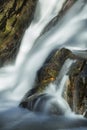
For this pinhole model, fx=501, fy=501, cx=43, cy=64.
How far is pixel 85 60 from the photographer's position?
19094mm

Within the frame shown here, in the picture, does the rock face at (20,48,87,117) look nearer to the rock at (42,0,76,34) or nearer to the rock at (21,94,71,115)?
the rock at (21,94,71,115)

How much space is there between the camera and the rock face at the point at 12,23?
25984 millimetres

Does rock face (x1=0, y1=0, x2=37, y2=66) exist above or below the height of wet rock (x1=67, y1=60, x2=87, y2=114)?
above

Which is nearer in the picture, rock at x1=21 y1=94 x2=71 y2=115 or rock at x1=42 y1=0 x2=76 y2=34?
rock at x1=21 y1=94 x2=71 y2=115

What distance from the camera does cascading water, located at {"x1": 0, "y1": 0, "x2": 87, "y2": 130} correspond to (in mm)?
17828

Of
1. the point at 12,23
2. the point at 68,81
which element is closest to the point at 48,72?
the point at 68,81

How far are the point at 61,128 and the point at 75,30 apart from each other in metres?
9.07

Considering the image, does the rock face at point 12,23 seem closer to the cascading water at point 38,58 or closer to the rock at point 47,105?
the cascading water at point 38,58

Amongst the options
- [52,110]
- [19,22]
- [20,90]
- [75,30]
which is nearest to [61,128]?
[52,110]

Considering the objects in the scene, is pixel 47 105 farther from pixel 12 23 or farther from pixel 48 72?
pixel 12 23

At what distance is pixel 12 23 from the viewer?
2681cm

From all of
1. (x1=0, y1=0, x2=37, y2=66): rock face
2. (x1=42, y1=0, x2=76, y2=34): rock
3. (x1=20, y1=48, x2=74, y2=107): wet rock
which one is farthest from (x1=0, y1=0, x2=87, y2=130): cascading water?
(x1=20, y1=48, x2=74, y2=107): wet rock

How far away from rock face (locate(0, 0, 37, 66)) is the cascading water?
42 cm

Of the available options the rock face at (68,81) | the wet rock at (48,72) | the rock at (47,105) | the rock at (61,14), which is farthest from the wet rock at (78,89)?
the rock at (61,14)
